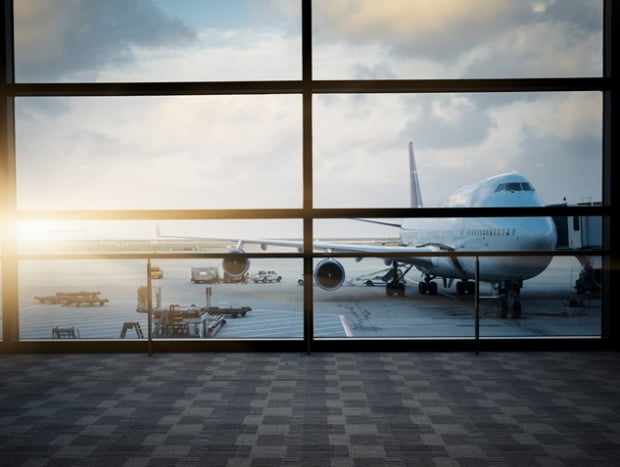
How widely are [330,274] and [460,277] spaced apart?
139 inches

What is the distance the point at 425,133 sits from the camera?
582 centimetres

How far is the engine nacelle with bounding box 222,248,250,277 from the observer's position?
200 inches

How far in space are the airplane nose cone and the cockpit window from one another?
59 cm

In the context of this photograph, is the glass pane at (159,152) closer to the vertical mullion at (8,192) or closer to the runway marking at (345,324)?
the vertical mullion at (8,192)

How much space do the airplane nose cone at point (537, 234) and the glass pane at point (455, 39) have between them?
273 cm

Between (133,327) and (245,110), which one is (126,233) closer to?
(133,327)

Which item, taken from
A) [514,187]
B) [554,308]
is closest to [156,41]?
[514,187]

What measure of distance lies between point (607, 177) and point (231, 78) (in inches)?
163

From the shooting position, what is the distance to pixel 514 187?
7.63 meters

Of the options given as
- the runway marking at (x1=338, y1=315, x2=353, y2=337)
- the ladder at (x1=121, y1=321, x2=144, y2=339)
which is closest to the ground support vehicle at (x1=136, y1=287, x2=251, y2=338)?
the ladder at (x1=121, y1=321, x2=144, y2=339)

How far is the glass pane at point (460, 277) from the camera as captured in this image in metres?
5.25

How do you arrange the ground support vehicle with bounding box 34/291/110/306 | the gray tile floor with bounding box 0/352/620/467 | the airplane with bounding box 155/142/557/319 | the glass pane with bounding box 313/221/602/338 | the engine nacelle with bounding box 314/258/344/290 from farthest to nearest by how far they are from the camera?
the ground support vehicle with bounding box 34/291/110/306
the engine nacelle with bounding box 314/258/344/290
the airplane with bounding box 155/142/557/319
the glass pane with bounding box 313/221/602/338
the gray tile floor with bounding box 0/352/620/467

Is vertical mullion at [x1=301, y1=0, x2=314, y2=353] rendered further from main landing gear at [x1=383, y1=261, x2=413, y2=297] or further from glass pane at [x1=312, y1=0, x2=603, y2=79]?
main landing gear at [x1=383, y1=261, x2=413, y2=297]

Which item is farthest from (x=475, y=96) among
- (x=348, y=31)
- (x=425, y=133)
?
(x=348, y=31)
